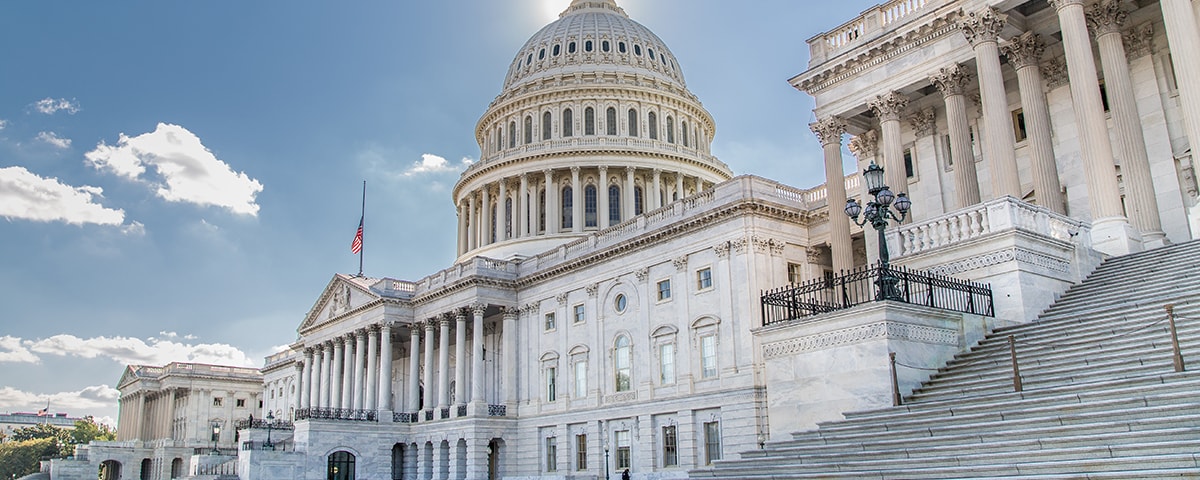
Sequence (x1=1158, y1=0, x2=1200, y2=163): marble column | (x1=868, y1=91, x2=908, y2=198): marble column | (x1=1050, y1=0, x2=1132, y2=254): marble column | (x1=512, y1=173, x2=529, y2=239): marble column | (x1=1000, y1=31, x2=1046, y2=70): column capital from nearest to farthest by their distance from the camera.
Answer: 1. (x1=1158, y1=0, x2=1200, y2=163): marble column
2. (x1=1050, y1=0, x2=1132, y2=254): marble column
3. (x1=1000, y1=31, x2=1046, y2=70): column capital
4. (x1=868, y1=91, x2=908, y2=198): marble column
5. (x1=512, y1=173, x2=529, y2=239): marble column

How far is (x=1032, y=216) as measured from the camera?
942 inches

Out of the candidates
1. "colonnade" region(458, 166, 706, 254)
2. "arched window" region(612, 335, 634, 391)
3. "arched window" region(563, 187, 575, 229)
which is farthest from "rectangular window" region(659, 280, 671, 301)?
"arched window" region(563, 187, 575, 229)

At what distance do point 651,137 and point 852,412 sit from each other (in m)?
62.3

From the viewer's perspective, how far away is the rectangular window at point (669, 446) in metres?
44.9

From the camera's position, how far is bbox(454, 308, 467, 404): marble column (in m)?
57.6

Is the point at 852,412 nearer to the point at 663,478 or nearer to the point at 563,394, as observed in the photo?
the point at 663,478

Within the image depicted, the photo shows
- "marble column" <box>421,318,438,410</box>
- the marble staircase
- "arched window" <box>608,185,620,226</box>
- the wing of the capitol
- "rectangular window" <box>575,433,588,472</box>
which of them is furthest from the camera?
"arched window" <box>608,185,620,226</box>

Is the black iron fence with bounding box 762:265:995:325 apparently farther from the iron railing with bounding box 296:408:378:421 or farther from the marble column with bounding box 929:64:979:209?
the iron railing with bounding box 296:408:378:421

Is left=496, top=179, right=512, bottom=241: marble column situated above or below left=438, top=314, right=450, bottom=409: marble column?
above

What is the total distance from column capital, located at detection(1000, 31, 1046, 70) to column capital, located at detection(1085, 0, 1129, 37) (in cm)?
186

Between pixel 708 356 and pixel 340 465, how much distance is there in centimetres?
2658

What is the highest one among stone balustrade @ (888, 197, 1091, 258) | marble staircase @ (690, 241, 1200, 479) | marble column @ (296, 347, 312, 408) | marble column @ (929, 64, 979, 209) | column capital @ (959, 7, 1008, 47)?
column capital @ (959, 7, 1008, 47)

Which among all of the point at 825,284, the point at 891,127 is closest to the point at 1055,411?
the point at 825,284

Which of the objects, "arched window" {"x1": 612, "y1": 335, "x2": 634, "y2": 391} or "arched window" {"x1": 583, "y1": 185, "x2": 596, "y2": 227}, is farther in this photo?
"arched window" {"x1": 583, "y1": 185, "x2": 596, "y2": 227}
